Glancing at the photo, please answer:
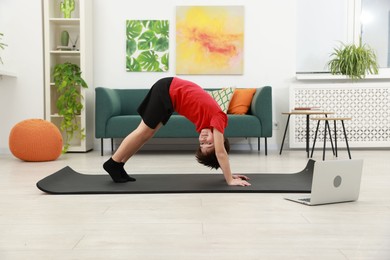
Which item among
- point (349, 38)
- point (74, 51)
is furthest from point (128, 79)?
point (349, 38)

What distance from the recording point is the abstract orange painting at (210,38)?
5.62m

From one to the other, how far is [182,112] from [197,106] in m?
0.16

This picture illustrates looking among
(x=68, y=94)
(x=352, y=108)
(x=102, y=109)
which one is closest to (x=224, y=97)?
(x=102, y=109)

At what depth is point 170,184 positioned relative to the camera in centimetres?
291

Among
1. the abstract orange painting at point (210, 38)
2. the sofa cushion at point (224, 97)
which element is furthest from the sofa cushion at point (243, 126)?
the abstract orange painting at point (210, 38)

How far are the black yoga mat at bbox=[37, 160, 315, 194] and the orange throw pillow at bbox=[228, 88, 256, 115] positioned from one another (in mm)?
1998

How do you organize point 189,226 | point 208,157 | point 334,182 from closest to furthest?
point 189,226 < point 334,182 < point 208,157

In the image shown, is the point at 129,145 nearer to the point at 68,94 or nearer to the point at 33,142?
the point at 33,142

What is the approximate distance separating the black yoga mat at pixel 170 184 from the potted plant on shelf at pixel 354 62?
2.52 meters

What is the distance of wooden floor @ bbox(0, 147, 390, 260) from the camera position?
155cm

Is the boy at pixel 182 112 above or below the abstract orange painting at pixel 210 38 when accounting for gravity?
below

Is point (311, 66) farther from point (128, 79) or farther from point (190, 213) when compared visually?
point (190, 213)

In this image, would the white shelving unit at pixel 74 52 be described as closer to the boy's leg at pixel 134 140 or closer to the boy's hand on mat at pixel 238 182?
the boy's leg at pixel 134 140

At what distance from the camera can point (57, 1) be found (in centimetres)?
549
